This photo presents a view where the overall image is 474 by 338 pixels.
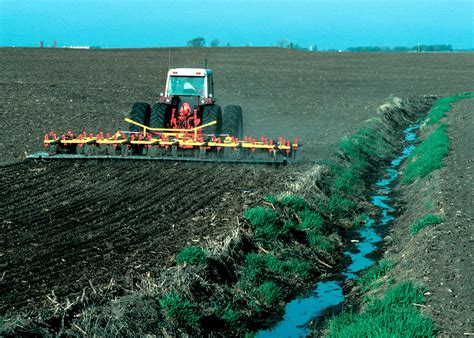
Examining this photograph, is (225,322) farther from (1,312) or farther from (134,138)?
(134,138)

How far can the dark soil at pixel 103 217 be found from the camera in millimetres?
9031

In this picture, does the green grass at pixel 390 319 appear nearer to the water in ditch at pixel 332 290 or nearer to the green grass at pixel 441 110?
the water in ditch at pixel 332 290

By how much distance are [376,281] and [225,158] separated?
7.62 meters

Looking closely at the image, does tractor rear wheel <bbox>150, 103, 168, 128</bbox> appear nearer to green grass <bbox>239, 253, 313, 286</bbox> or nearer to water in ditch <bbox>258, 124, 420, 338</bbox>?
water in ditch <bbox>258, 124, 420, 338</bbox>

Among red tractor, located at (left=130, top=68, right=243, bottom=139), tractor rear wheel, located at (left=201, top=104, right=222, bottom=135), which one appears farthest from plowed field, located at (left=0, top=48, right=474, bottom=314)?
red tractor, located at (left=130, top=68, right=243, bottom=139)

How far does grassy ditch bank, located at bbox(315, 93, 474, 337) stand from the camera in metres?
7.78

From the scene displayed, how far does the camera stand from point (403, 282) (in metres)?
9.11

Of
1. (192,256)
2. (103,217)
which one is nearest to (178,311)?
(192,256)

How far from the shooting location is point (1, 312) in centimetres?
773

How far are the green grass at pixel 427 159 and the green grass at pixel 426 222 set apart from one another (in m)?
4.77

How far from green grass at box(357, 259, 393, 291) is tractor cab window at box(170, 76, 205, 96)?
8882 millimetres

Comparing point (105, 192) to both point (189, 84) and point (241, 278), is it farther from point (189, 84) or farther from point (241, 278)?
point (189, 84)

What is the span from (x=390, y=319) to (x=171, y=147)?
33.9ft

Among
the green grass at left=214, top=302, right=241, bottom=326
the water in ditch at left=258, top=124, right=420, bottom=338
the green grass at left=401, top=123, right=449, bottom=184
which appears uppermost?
the green grass at left=401, top=123, right=449, bottom=184
